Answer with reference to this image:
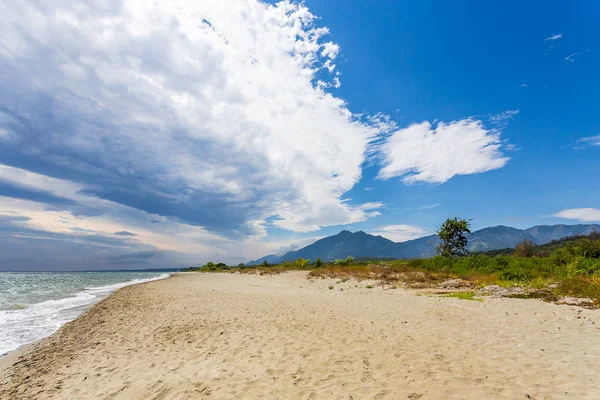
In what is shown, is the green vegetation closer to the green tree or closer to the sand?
the sand

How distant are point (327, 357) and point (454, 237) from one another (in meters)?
52.0

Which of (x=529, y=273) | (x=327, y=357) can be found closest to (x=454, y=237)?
(x=529, y=273)

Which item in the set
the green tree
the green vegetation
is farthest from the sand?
the green tree

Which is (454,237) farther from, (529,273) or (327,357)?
(327,357)

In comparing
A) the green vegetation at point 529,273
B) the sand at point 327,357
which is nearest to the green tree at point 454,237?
the green vegetation at point 529,273

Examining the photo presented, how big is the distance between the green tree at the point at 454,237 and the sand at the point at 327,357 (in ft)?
132

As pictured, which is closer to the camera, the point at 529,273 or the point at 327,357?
the point at 327,357

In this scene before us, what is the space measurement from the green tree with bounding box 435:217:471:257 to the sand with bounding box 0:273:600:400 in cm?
4010

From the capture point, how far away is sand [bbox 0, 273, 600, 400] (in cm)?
622

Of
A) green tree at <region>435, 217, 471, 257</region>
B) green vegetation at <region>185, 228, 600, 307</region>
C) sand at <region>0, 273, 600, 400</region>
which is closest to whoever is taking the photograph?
sand at <region>0, 273, 600, 400</region>

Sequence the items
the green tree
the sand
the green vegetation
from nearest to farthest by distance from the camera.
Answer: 1. the sand
2. the green vegetation
3. the green tree

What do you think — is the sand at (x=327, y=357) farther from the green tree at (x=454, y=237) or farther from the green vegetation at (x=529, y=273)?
the green tree at (x=454, y=237)

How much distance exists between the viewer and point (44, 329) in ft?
46.5

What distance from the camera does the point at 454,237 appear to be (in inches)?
2036
